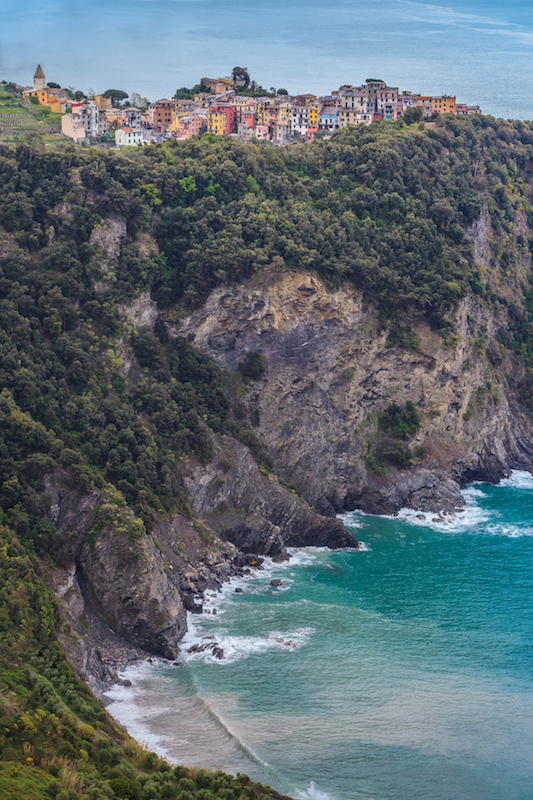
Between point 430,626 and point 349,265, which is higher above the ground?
point 349,265

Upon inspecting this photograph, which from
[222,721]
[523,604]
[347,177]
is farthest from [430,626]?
[347,177]

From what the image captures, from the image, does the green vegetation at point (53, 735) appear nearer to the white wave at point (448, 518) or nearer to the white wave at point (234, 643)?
the white wave at point (234, 643)

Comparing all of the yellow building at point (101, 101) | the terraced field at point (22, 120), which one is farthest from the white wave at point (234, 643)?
the yellow building at point (101, 101)

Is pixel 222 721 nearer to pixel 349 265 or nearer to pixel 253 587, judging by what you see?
pixel 253 587

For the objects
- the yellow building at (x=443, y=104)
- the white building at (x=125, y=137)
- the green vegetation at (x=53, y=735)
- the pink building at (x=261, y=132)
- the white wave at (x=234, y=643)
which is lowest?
the white wave at (x=234, y=643)

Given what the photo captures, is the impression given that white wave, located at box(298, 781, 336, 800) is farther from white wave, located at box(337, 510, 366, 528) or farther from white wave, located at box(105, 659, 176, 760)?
white wave, located at box(337, 510, 366, 528)
